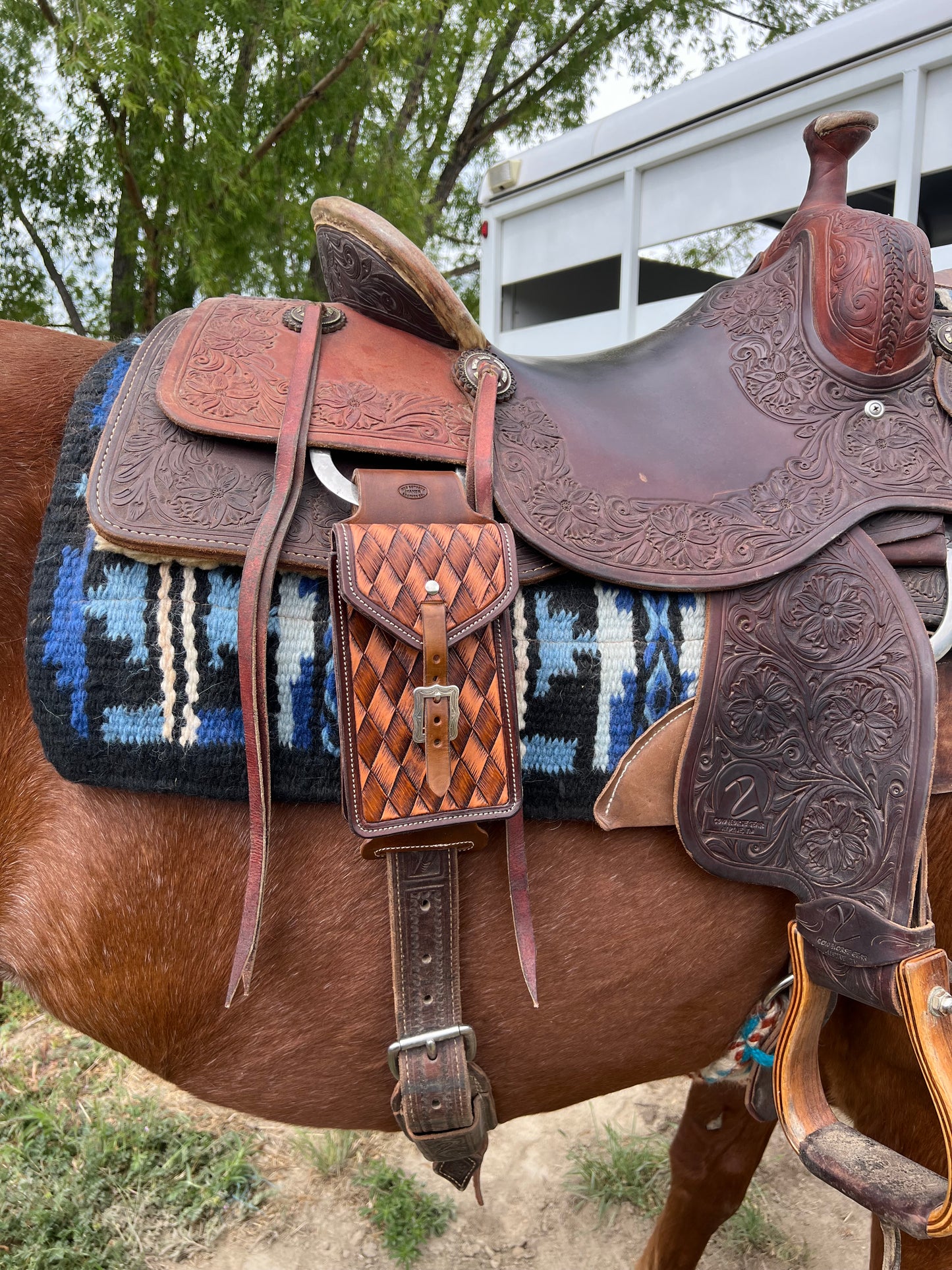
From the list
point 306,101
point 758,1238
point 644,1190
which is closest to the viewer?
point 758,1238

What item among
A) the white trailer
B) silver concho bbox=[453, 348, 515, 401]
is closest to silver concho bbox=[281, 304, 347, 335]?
silver concho bbox=[453, 348, 515, 401]

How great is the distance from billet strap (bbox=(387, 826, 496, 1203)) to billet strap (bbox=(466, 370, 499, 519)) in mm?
345

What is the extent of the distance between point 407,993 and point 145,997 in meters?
0.28

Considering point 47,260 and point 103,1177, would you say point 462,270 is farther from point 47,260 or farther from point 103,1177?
point 103,1177

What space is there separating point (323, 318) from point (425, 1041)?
0.82 metres

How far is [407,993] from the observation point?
0.90 meters

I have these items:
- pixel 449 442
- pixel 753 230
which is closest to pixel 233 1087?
pixel 449 442

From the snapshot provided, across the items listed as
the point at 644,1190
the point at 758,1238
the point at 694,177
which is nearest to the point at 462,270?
the point at 694,177

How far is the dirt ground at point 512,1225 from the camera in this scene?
1.82 metres

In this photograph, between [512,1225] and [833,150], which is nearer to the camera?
[833,150]

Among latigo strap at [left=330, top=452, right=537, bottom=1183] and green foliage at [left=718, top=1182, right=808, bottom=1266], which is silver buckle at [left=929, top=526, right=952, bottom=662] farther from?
green foliage at [left=718, top=1182, right=808, bottom=1266]

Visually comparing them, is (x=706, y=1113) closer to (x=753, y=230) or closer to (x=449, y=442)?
(x=449, y=442)

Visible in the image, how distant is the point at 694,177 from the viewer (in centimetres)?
334

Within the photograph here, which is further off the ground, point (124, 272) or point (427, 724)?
point (124, 272)
